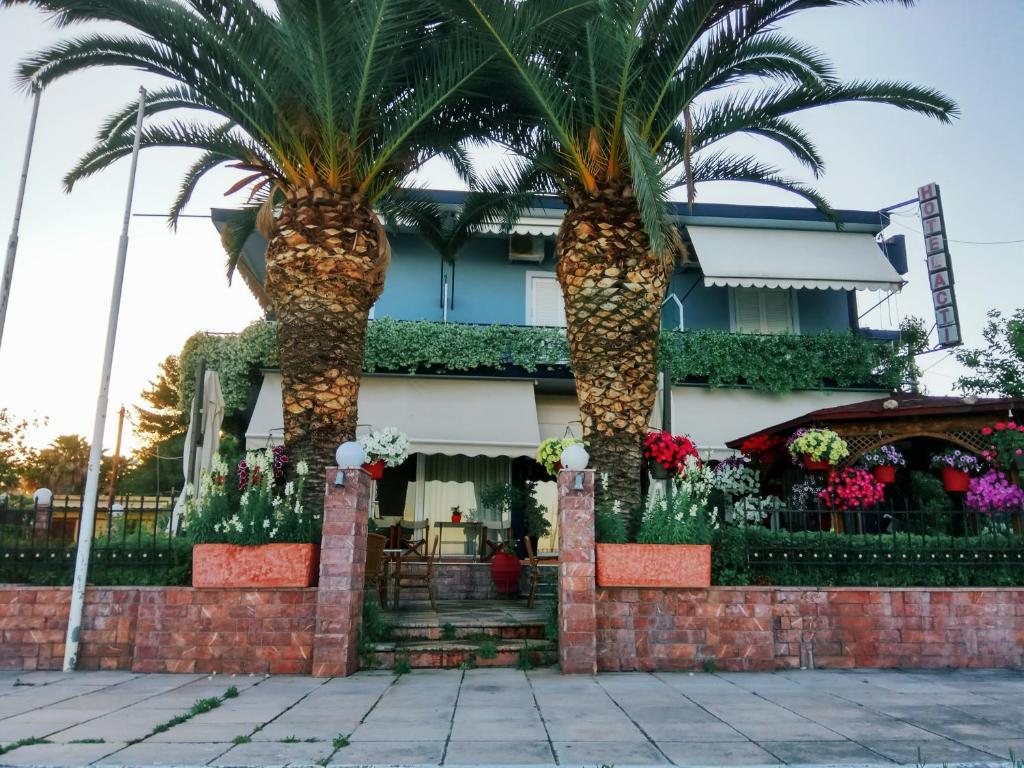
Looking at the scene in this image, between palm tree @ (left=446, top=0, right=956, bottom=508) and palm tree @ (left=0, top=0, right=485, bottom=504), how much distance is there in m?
0.91

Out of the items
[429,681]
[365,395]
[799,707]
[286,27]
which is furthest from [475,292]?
[799,707]

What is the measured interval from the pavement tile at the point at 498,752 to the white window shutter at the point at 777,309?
47.0 ft

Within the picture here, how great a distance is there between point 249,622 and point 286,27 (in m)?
6.33

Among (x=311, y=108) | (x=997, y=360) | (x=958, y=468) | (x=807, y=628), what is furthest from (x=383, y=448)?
(x=997, y=360)

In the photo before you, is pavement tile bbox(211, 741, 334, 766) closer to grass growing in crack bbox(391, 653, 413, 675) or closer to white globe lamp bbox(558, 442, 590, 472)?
grass growing in crack bbox(391, 653, 413, 675)

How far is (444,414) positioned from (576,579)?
735 centimetres

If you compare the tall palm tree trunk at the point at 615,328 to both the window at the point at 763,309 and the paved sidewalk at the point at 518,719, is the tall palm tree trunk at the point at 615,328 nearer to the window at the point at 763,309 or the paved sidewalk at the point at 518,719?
the paved sidewalk at the point at 518,719

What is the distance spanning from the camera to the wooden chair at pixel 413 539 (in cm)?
1120

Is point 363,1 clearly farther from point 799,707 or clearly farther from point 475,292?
point 475,292

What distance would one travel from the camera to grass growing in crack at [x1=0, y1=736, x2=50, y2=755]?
4.35m

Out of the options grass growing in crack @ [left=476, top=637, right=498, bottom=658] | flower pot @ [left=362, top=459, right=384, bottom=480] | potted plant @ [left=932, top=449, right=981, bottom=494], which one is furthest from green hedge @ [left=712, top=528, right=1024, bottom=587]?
flower pot @ [left=362, top=459, right=384, bottom=480]

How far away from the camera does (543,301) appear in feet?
55.7

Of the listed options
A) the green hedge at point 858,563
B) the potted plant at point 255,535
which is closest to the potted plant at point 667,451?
the green hedge at point 858,563

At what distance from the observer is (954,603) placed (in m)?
7.84
